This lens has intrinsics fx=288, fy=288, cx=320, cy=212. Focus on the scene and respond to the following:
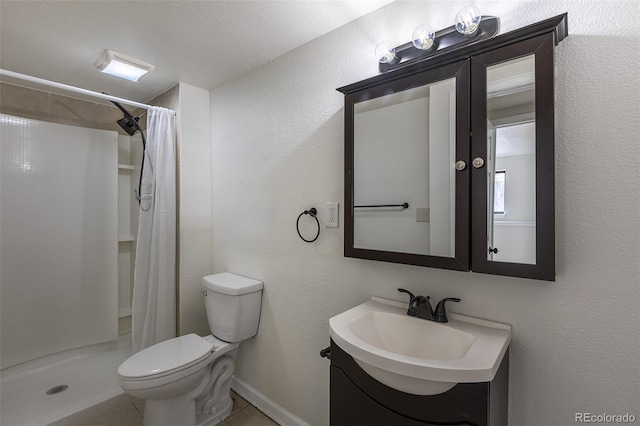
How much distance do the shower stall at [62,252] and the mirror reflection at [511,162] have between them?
248 centimetres

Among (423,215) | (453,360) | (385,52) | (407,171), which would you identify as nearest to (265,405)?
(453,360)

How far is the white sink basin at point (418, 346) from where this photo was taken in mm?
796

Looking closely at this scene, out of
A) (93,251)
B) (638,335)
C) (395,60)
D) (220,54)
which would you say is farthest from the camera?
(93,251)

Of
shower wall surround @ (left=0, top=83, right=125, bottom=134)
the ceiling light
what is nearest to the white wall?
the ceiling light

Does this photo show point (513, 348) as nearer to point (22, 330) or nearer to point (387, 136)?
point (387, 136)

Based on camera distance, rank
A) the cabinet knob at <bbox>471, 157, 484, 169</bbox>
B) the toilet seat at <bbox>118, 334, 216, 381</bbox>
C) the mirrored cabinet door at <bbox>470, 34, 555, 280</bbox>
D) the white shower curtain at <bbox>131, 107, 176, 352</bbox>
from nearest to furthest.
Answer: the mirrored cabinet door at <bbox>470, 34, 555, 280</bbox>, the cabinet knob at <bbox>471, 157, 484, 169</bbox>, the toilet seat at <bbox>118, 334, 216, 381</bbox>, the white shower curtain at <bbox>131, 107, 176, 352</bbox>

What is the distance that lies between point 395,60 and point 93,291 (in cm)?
291

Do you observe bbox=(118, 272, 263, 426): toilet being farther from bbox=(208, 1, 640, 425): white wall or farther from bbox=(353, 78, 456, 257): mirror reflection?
bbox=(353, 78, 456, 257): mirror reflection

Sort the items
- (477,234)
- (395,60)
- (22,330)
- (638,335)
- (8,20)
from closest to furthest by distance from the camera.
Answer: (638,335)
(477,234)
(395,60)
(8,20)
(22,330)

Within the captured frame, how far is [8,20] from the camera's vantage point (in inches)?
55.9

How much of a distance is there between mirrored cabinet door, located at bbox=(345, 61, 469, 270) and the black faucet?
14cm

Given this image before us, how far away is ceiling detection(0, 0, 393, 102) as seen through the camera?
4.44ft

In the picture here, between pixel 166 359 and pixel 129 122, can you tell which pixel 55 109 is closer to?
pixel 129 122

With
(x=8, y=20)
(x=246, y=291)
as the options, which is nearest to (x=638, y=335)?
(x=246, y=291)
